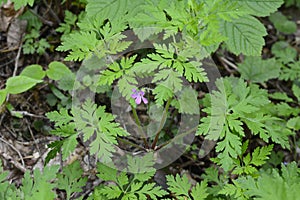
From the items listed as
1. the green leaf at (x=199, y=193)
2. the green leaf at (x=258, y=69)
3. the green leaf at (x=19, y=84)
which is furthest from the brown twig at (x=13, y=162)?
the green leaf at (x=258, y=69)

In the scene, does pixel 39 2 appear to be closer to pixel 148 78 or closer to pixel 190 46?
pixel 148 78

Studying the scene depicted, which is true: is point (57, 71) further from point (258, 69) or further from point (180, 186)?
point (258, 69)

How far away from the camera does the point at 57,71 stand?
136 inches

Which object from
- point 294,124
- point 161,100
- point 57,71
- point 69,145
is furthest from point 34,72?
point 294,124

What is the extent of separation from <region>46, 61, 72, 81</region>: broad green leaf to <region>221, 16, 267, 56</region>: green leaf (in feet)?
4.30

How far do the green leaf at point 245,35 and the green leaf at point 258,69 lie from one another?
2.34 ft

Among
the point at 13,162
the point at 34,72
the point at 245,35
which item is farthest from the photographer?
the point at 34,72

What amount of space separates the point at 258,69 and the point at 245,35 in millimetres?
778

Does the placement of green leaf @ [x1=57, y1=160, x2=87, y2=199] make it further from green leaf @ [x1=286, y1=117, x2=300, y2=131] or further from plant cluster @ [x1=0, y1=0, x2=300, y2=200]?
green leaf @ [x1=286, y1=117, x2=300, y2=131]

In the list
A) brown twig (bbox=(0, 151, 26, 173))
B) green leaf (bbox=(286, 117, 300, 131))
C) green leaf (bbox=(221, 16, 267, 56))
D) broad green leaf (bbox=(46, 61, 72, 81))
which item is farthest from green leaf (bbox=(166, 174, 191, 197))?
broad green leaf (bbox=(46, 61, 72, 81))

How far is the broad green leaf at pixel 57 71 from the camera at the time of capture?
342 cm

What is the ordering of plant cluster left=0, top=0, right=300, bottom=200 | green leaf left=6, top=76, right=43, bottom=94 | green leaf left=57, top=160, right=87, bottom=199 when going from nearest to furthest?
plant cluster left=0, top=0, right=300, bottom=200 → green leaf left=57, top=160, right=87, bottom=199 → green leaf left=6, top=76, right=43, bottom=94

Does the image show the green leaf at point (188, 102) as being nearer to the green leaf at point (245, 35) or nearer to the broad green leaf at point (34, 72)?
the green leaf at point (245, 35)

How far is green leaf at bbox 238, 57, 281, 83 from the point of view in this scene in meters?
3.68
